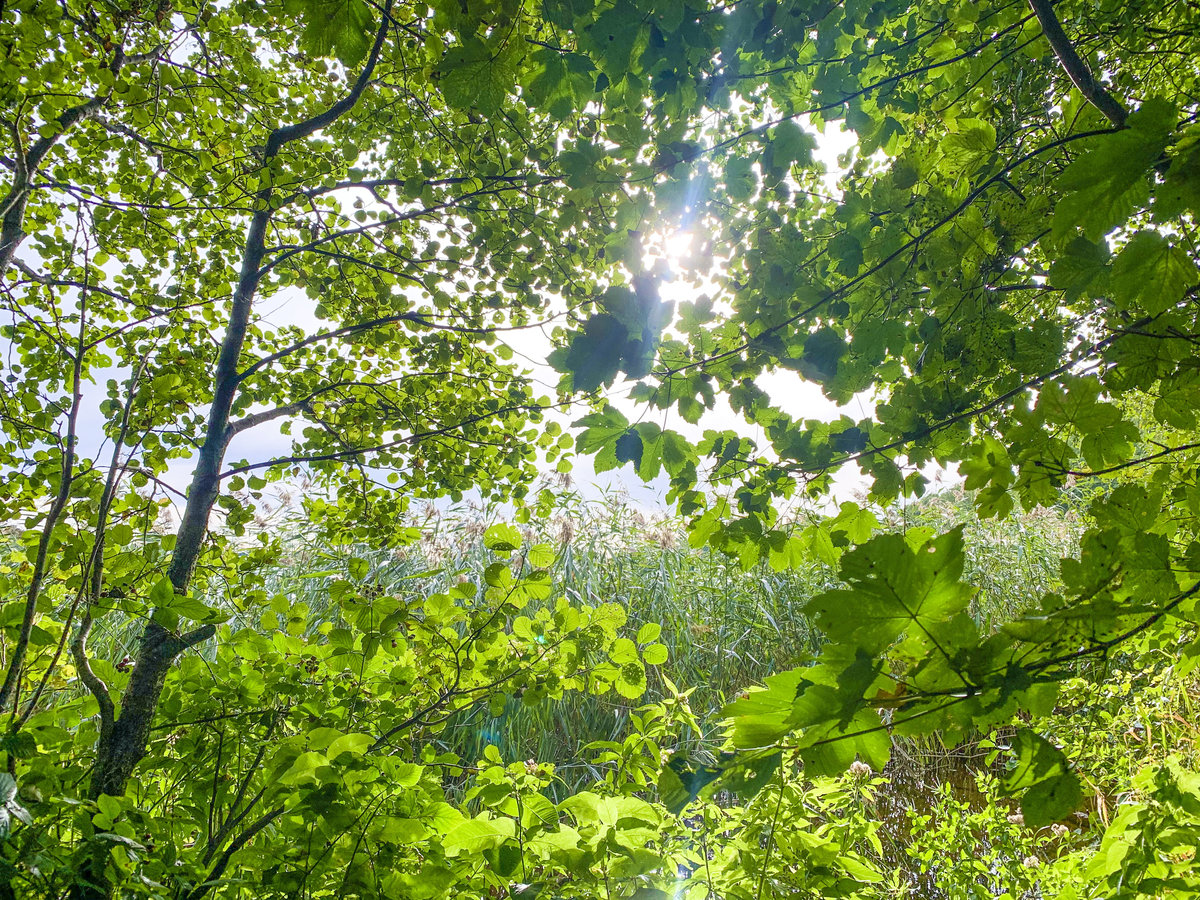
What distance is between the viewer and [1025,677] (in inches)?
16.2

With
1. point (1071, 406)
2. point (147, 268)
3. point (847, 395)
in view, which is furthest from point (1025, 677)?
point (147, 268)

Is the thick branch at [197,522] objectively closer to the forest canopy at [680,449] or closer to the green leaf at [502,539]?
the forest canopy at [680,449]

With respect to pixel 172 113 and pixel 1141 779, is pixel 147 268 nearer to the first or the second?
pixel 172 113

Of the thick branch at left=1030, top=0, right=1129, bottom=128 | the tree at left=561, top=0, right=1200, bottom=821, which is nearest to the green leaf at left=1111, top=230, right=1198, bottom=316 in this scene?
the tree at left=561, top=0, right=1200, bottom=821

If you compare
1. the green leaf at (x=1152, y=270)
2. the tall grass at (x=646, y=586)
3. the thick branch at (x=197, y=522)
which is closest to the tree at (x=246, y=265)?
the thick branch at (x=197, y=522)

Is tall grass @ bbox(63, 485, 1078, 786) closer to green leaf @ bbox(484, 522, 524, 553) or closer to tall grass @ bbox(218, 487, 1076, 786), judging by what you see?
tall grass @ bbox(218, 487, 1076, 786)

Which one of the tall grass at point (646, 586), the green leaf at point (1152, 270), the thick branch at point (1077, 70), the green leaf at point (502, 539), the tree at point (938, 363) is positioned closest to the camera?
the tree at point (938, 363)

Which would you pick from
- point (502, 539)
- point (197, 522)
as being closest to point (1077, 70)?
point (502, 539)

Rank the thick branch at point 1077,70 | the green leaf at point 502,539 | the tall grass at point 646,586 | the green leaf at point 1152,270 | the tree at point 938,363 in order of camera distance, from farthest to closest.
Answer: the tall grass at point 646,586, the green leaf at point 502,539, the thick branch at point 1077,70, the green leaf at point 1152,270, the tree at point 938,363

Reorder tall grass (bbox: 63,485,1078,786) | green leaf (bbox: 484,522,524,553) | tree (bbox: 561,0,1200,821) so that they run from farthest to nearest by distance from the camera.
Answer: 1. tall grass (bbox: 63,485,1078,786)
2. green leaf (bbox: 484,522,524,553)
3. tree (bbox: 561,0,1200,821)

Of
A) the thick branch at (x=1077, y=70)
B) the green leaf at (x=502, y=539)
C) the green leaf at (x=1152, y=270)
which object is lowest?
the green leaf at (x=502, y=539)

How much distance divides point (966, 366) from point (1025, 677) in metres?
0.77

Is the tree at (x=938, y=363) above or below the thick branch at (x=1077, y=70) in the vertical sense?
below

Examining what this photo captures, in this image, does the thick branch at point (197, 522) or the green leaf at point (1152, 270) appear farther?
the thick branch at point (197, 522)
